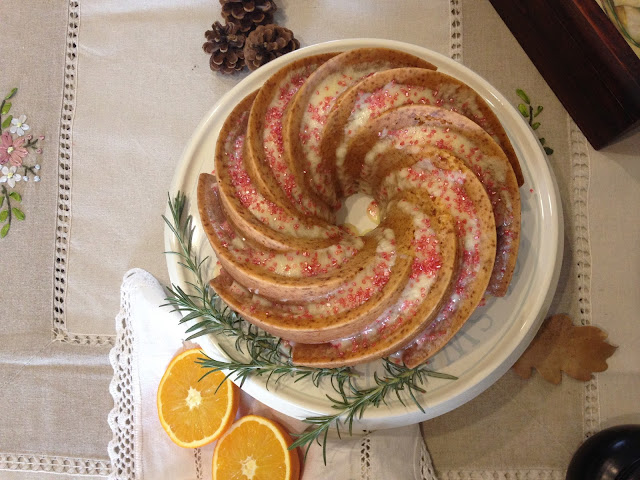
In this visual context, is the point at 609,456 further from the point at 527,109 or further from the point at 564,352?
the point at 527,109

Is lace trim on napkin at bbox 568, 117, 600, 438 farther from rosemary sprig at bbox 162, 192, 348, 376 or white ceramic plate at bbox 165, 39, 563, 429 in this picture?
rosemary sprig at bbox 162, 192, 348, 376

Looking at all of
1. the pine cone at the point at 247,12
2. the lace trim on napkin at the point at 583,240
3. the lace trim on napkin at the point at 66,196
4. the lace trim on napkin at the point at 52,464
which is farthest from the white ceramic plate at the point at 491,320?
the lace trim on napkin at the point at 52,464

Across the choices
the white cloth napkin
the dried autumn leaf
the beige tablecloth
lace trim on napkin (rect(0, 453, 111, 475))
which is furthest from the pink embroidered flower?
the dried autumn leaf

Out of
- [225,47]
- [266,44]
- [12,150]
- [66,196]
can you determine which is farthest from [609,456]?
[12,150]

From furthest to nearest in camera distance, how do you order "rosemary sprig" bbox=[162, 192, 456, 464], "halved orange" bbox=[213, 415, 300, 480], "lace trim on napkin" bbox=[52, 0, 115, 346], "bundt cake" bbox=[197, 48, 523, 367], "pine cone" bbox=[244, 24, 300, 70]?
"lace trim on napkin" bbox=[52, 0, 115, 346]
"pine cone" bbox=[244, 24, 300, 70]
"halved orange" bbox=[213, 415, 300, 480]
"rosemary sprig" bbox=[162, 192, 456, 464]
"bundt cake" bbox=[197, 48, 523, 367]

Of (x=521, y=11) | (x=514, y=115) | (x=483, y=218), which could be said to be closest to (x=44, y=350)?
(x=483, y=218)

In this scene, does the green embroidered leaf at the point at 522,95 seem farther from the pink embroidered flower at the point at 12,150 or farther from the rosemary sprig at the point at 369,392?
the pink embroidered flower at the point at 12,150
